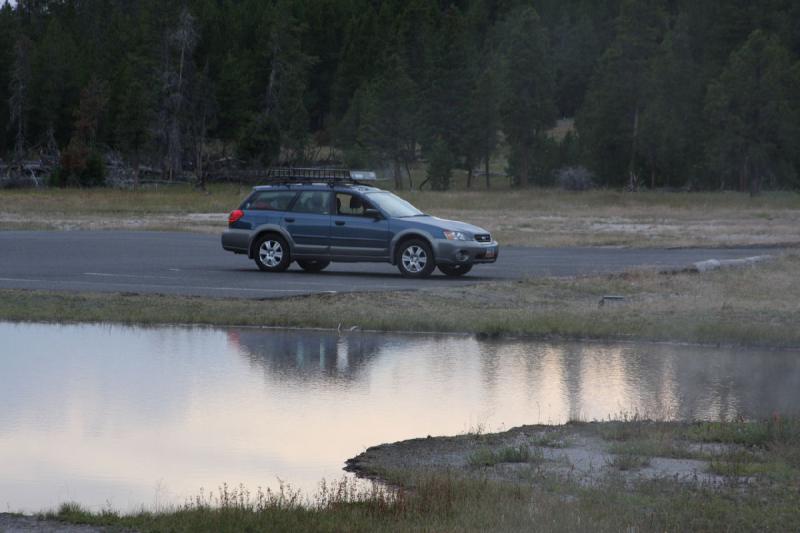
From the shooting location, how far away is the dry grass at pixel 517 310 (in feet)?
50.4

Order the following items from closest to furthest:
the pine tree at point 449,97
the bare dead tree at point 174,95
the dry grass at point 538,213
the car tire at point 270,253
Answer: the car tire at point 270,253 < the dry grass at point 538,213 < the bare dead tree at point 174,95 < the pine tree at point 449,97

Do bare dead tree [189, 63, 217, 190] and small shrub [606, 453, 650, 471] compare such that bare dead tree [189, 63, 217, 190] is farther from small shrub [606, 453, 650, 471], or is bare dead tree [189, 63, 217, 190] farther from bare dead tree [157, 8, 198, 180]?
small shrub [606, 453, 650, 471]

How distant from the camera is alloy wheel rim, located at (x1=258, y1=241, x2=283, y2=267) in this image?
23.3 metres

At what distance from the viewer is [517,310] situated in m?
17.3

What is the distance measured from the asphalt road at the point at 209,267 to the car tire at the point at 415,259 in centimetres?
22

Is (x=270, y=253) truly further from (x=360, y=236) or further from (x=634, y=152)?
(x=634, y=152)

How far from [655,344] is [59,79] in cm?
8395

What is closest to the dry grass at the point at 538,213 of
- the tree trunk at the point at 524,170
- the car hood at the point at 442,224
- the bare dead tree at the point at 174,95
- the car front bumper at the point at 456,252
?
the bare dead tree at the point at 174,95

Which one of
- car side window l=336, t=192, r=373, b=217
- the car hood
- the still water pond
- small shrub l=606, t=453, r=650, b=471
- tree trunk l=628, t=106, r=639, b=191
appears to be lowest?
the still water pond

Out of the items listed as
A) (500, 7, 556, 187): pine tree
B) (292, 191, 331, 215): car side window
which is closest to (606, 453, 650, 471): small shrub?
(292, 191, 331, 215): car side window

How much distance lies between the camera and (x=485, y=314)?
667 inches

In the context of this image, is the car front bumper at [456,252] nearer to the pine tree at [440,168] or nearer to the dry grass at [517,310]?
the dry grass at [517,310]

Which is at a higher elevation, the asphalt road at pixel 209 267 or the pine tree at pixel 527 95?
the pine tree at pixel 527 95

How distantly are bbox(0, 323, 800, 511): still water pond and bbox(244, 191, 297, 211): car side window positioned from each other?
789 centimetres
